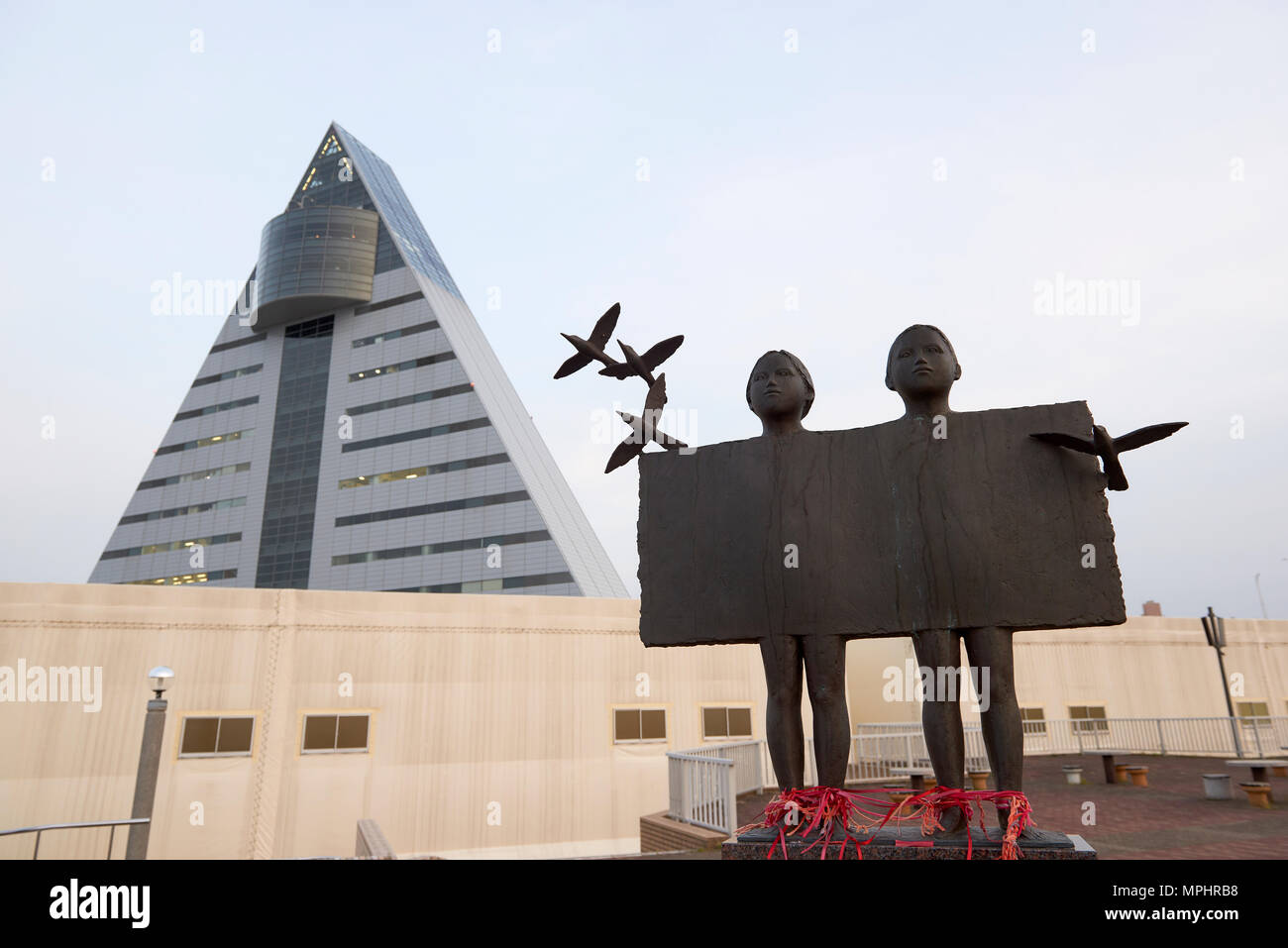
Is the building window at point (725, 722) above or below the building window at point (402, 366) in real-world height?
below

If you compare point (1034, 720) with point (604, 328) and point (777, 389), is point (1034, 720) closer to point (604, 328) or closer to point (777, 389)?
point (777, 389)

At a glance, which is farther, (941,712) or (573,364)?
(573,364)

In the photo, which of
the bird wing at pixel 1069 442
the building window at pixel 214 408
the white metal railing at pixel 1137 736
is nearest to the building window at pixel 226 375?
the building window at pixel 214 408

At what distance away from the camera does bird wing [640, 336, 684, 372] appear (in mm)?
4332

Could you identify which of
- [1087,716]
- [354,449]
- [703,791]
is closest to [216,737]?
[703,791]

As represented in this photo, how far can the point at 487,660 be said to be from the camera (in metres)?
15.4

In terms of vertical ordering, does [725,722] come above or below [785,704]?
below

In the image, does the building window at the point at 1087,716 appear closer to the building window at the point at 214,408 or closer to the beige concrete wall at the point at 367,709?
the beige concrete wall at the point at 367,709

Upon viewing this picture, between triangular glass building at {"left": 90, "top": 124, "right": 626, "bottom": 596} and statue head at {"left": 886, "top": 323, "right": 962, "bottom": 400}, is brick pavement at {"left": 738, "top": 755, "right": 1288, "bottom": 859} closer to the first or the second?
statue head at {"left": 886, "top": 323, "right": 962, "bottom": 400}

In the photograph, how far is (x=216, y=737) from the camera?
13773 mm

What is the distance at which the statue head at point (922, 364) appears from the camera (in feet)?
13.0

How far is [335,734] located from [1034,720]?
17427 mm
